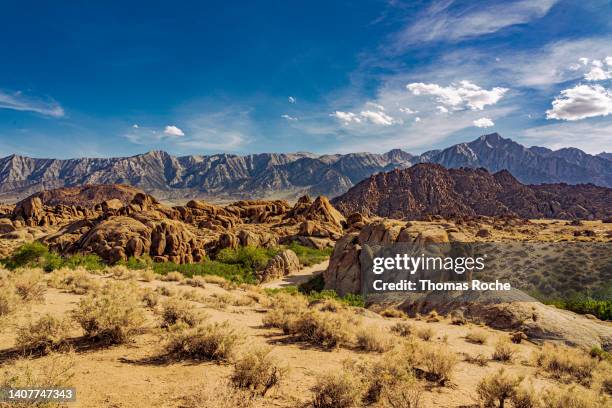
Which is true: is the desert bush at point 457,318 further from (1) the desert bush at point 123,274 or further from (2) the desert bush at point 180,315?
(1) the desert bush at point 123,274

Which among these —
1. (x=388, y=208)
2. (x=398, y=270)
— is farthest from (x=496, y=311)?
(x=388, y=208)

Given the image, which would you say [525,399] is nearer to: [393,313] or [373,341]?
[373,341]

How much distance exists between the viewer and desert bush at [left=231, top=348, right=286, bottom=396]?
6750 millimetres

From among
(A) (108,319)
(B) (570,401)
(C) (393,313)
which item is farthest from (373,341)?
(C) (393,313)

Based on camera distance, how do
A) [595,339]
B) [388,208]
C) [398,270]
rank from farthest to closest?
1. [388,208]
2. [398,270]
3. [595,339]

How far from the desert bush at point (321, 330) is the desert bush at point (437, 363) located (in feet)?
8.07

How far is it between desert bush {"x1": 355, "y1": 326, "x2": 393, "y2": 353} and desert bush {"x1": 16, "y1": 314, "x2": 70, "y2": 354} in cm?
744

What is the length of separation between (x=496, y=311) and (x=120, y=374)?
14.5 metres

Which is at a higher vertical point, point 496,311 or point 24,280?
Answer: point 24,280

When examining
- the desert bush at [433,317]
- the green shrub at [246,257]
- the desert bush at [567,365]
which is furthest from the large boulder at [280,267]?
the desert bush at [567,365]

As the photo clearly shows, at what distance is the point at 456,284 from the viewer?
18312 mm

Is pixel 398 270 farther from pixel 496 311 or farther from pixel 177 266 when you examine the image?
pixel 177 266

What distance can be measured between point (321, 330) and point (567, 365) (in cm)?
681

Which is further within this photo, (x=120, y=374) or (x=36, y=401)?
(x=120, y=374)
